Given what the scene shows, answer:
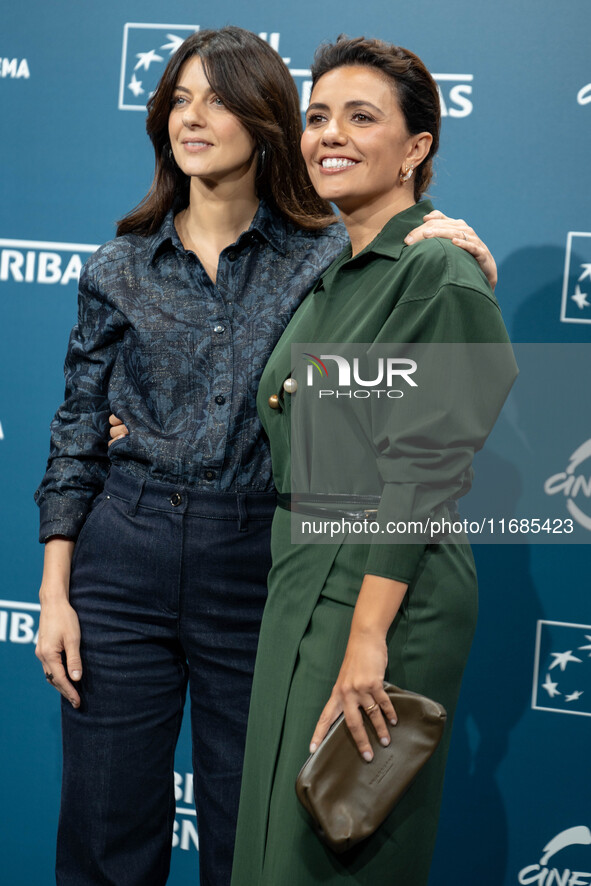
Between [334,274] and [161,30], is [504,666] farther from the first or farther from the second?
[161,30]

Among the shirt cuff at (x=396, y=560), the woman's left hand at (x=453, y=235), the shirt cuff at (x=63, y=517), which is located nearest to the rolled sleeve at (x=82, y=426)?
the shirt cuff at (x=63, y=517)

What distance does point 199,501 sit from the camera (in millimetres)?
1567

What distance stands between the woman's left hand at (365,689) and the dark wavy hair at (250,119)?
0.77 metres

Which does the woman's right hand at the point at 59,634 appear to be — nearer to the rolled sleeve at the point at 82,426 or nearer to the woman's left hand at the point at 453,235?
the rolled sleeve at the point at 82,426

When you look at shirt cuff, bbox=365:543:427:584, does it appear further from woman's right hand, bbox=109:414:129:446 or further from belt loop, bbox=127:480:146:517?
woman's right hand, bbox=109:414:129:446

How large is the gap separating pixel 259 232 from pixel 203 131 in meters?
0.18

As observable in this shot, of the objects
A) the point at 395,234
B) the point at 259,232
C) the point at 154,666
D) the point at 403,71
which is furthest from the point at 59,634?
the point at 403,71

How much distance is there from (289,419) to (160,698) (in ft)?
1.82

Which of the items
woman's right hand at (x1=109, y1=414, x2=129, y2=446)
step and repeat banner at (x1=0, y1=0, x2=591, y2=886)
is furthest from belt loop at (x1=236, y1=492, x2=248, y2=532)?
step and repeat banner at (x1=0, y1=0, x2=591, y2=886)

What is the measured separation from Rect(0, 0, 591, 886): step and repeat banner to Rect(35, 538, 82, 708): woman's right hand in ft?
2.29

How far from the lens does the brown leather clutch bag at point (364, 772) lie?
1229mm

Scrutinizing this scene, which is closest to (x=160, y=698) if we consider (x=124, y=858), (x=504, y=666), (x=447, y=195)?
(x=124, y=858)

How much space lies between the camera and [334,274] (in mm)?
1455

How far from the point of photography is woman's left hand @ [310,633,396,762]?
4.04 ft
